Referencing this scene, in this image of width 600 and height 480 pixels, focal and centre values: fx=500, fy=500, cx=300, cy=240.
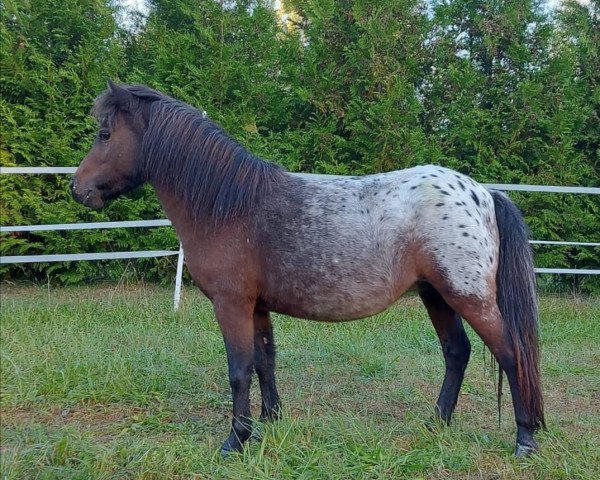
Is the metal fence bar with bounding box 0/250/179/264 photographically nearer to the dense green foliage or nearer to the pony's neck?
the dense green foliage

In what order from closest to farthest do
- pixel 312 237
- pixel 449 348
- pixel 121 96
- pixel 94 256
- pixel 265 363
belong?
pixel 312 237
pixel 121 96
pixel 265 363
pixel 449 348
pixel 94 256

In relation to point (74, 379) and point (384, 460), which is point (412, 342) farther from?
point (74, 379)

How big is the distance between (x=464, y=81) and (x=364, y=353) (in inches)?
164

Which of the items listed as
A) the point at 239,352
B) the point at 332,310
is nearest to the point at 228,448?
the point at 239,352

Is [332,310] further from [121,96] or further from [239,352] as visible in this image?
[121,96]

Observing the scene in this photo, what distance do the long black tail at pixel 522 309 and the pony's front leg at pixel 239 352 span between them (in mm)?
1508

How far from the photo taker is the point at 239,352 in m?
2.96

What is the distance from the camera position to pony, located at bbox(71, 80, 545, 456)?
9.52ft

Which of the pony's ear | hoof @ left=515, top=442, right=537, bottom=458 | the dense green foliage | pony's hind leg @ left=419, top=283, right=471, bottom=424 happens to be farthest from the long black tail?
the dense green foliage

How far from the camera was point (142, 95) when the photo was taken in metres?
3.16

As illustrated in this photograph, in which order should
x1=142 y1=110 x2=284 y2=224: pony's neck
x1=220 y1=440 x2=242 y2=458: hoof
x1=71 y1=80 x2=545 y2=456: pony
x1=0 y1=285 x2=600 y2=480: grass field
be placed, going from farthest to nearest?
x1=142 y1=110 x2=284 y2=224: pony's neck, x1=71 y1=80 x2=545 y2=456: pony, x1=220 y1=440 x2=242 y2=458: hoof, x1=0 y1=285 x2=600 y2=480: grass field

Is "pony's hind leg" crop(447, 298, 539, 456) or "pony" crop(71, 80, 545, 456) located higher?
"pony" crop(71, 80, 545, 456)

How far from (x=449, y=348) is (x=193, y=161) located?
2.09 m

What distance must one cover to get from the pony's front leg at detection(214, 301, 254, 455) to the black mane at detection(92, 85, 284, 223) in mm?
548
